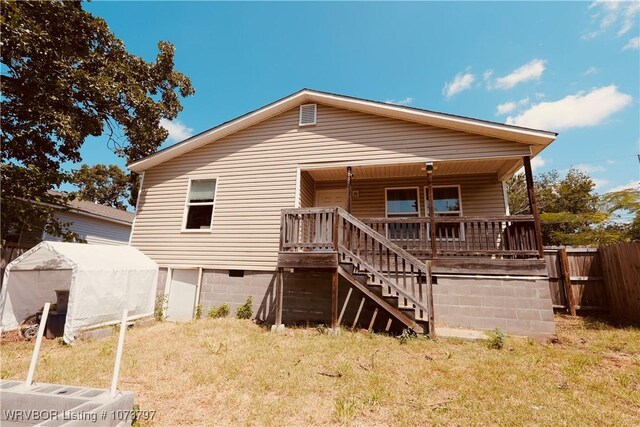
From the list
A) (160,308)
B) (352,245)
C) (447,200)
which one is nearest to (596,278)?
(447,200)

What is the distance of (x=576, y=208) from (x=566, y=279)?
791 inches

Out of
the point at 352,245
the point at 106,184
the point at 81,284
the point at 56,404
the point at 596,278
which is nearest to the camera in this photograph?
the point at 56,404

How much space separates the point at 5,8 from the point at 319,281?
12.6m

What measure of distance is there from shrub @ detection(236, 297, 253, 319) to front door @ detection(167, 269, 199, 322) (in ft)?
5.40

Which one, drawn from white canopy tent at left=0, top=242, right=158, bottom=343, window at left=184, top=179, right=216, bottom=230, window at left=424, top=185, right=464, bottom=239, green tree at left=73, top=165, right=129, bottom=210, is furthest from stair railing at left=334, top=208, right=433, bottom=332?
green tree at left=73, top=165, right=129, bottom=210

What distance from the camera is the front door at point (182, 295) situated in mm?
8938

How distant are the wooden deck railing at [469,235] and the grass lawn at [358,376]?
82.5 inches

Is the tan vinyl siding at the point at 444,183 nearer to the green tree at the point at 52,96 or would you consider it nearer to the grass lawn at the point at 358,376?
the grass lawn at the point at 358,376

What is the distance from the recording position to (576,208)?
76.8ft

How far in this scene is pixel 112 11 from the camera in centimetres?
→ 1219

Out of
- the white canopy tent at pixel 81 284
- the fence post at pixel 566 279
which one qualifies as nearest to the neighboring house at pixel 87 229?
the white canopy tent at pixel 81 284

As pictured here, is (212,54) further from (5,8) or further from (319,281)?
(319,281)

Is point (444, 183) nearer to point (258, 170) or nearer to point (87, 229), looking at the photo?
point (258, 170)

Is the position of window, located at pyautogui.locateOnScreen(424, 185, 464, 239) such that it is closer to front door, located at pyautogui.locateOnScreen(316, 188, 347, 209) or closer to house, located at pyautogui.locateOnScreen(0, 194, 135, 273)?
front door, located at pyautogui.locateOnScreen(316, 188, 347, 209)
